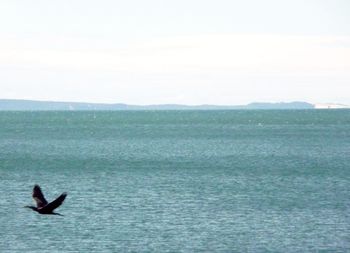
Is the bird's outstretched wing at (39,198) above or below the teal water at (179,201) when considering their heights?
above

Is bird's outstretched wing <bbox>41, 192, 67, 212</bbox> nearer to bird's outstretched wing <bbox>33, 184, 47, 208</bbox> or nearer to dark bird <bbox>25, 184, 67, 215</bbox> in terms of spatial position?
dark bird <bbox>25, 184, 67, 215</bbox>

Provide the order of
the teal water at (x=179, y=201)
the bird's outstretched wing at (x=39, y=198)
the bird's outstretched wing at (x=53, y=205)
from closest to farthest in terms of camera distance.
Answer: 1. the bird's outstretched wing at (x=53, y=205)
2. the bird's outstretched wing at (x=39, y=198)
3. the teal water at (x=179, y=201)

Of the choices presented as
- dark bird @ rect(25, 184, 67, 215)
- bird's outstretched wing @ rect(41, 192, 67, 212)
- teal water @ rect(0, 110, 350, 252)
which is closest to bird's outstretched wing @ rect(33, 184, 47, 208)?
dark bird @ rect(25, 184, 67, 215)

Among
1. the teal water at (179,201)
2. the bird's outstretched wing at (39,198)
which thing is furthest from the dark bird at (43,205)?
the teal water at (179,201)

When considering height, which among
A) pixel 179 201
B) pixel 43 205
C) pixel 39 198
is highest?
pixel 39 198

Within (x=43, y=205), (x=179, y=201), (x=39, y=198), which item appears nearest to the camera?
(x=43, y=205)

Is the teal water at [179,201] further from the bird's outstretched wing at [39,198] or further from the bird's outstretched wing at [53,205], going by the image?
the bird's outstretched wing at [53,205]

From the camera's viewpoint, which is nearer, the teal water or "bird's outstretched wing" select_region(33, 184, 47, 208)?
"bird's outstretched wing" select_region(33, 184, 47, 208)

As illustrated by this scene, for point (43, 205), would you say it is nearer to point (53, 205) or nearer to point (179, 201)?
point (53, 205)

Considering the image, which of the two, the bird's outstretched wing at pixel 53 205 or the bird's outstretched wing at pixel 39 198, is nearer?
the bird's outstretched wing at pixel 53 205

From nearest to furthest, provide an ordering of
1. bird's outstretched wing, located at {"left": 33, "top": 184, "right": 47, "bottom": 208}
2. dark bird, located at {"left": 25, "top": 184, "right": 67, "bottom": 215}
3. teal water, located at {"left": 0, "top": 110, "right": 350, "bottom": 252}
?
dark bird, located at {"left": 25, "top": 184, "right": 67, "bottom": 215} < bird's outstretched wing, located at {"left": 33, "top": 184, "right": 47, "bottom": 208} < teal water, located at {"left": 0, "top": 110, "right": 350, "bottom": 252}

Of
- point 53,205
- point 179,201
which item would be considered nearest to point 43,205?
point 53,205

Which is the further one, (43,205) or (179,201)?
(179,201)

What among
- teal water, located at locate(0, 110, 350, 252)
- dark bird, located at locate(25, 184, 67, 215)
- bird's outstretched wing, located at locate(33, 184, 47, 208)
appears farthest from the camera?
teal water, located at locate(0, 110, 350, 252)
